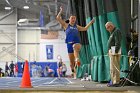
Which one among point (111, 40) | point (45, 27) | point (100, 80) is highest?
point (45, 27)

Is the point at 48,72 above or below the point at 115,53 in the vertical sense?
below

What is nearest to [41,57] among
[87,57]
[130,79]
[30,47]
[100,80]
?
[30,47]

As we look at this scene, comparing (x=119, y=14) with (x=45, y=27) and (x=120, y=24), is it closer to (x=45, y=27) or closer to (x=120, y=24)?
(x=120, y=24)

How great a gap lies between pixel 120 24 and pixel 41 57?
23412 millimetres

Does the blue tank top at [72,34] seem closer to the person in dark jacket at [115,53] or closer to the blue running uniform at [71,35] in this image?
the blue running uniform at [71,35]

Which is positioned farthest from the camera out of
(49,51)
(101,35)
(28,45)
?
(28,45)

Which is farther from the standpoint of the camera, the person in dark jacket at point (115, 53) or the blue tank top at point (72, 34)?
the blue tank top at point (72, 34)

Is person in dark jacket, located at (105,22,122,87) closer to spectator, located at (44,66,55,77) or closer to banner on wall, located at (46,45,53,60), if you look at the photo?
spectator, located at (44,66,55,77)

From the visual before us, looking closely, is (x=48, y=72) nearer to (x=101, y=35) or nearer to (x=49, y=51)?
(x=49, y=51)

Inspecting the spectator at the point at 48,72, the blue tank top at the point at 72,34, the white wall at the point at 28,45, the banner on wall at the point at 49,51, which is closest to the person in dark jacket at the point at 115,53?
the blue tank top at the point at 72,34

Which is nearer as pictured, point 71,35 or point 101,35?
point 71,35

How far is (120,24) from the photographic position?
426 inches

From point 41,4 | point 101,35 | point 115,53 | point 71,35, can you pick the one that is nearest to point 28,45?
point 41,4

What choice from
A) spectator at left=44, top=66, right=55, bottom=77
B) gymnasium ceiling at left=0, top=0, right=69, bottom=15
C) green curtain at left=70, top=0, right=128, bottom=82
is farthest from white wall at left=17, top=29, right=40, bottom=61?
green curtain at left=70, top=0, right=128, bottom=82
